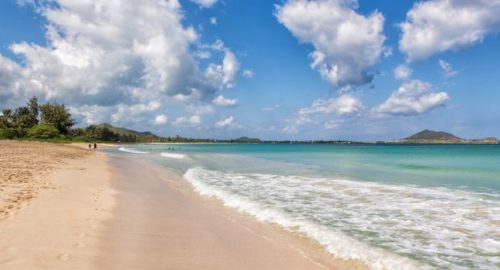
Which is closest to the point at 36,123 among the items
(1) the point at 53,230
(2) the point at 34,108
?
(2) the point at 34,108

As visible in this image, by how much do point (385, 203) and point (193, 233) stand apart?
27.9ft

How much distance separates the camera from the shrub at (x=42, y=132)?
312ft

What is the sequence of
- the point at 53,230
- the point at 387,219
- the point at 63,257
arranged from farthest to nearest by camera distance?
the point at 387,219, the point at 53,230, the point at 63,257

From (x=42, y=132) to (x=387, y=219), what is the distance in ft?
343

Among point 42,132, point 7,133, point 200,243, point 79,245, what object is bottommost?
point 200,243

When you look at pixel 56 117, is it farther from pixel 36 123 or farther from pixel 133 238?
pixel 133 238

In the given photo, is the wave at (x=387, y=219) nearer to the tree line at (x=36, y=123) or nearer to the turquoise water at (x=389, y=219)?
the turquoise water at (x=389, y=219)

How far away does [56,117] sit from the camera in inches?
4446

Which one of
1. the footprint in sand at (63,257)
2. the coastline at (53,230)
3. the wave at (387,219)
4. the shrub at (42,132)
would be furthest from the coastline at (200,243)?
the shrub at (42,132)

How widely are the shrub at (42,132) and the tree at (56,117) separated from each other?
1205cm

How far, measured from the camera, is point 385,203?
1415 cm

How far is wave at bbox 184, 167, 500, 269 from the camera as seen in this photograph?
7.70 metres

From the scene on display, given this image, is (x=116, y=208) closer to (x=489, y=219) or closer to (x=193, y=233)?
(x=193, y=233)

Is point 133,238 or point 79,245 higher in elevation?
point 79,245
